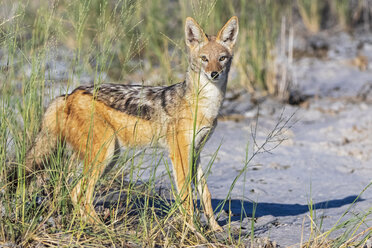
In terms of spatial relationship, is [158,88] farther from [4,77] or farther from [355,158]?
[355,158]

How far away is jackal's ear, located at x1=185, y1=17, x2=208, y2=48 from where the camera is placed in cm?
452

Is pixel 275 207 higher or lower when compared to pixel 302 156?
lower

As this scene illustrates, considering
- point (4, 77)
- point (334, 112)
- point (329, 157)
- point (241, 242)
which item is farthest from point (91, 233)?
point (334, 112)

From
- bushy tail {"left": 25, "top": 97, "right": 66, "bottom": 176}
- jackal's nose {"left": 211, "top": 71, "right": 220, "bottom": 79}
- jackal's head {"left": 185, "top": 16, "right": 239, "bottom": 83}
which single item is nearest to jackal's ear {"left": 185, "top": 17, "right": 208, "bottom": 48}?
→ jackal's head {"left": 185, "top": 16, "right": 239, "bottom": 83}

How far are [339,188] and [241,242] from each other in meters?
2.37

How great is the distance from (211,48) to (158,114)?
729 mm

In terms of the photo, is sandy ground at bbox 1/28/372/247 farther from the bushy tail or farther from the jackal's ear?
the jackal's ear

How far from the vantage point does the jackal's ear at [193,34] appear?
4.52 m

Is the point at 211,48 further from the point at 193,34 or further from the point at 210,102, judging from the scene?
the point at 210,102

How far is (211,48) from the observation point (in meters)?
4.72

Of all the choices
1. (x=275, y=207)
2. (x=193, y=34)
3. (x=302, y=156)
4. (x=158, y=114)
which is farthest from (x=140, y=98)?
(x=302, y=156)

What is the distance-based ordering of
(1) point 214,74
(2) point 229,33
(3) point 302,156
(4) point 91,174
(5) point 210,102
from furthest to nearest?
(3) point 302,156 < (2) point 229,33 < (5) point 210,102 < (1) point 214,74 < (4) point 91,174

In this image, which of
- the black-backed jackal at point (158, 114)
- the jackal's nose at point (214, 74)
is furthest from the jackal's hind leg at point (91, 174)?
the jackal's nose at point (214, 74)

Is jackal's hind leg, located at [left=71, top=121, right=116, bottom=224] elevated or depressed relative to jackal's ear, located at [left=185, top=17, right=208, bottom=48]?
depressed
